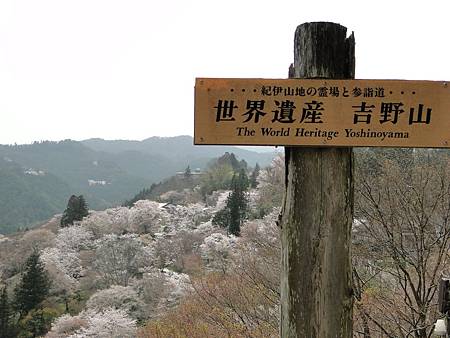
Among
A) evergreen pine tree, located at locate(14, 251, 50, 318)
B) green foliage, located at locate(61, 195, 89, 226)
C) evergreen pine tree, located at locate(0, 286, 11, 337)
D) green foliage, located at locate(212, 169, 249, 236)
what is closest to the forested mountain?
green foliage, located at locate(61, 195, 89, 226)

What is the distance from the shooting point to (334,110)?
1.82 meters

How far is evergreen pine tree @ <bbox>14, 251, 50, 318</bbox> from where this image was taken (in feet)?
69.8

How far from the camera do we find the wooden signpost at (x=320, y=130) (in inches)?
71.3

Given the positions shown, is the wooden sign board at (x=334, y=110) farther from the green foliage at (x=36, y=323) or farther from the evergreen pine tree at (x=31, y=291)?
the evergreen pine tree at (x=31, y=291)

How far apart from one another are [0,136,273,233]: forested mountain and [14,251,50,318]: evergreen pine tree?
56.8 metres

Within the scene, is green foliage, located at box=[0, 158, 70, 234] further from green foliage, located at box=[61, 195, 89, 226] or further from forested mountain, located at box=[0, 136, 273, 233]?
green foliage, located at box=[61, 195, 89, 226]

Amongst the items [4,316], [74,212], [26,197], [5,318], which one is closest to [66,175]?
[26,197]

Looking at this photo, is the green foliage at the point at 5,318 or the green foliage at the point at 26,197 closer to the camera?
the green foliage at the point at 5,318

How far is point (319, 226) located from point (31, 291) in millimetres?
22957

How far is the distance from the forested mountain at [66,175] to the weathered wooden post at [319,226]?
79.8 m

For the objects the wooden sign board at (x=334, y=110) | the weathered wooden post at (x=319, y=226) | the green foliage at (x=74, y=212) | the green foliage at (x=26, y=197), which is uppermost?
the wooden sign board at (x=334, y=110)

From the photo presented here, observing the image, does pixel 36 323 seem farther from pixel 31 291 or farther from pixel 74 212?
pixel 74 212

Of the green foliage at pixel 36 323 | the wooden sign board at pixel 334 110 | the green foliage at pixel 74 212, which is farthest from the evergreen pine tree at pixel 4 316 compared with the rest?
the wooden sign board at pixel 334 110

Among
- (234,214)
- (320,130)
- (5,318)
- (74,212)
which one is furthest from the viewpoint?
(74,212)
